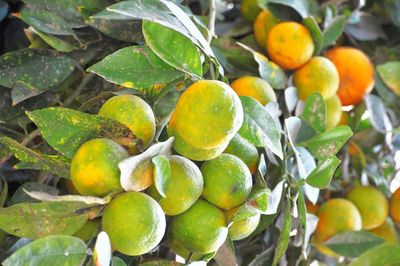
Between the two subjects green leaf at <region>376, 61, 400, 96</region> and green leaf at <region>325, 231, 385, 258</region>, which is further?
green leaf at <region>376, 61, 400, 96</region>

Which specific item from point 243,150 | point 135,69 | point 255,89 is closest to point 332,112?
point 255,89

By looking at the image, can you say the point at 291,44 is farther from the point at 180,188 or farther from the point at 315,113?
the point at 180,188

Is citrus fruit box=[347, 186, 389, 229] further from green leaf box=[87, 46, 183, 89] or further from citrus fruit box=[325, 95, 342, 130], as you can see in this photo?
green leaf box=[87, 46, 183, 89]

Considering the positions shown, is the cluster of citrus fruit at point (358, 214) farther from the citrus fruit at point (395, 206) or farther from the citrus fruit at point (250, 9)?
the citrus fruit at point (250, 9)

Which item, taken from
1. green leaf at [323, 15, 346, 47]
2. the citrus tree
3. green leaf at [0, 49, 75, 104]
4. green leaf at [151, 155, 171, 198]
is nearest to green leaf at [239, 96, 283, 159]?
the citrus tree

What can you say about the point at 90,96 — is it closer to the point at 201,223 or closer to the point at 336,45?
the point at 201,223

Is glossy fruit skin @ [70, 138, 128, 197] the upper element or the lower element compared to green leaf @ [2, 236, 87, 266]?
upper

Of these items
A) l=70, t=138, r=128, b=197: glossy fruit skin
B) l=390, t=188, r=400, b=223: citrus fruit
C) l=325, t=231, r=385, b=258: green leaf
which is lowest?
l=390, t=188, r=400, b=223: citrus fruit

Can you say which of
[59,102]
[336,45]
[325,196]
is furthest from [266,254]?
[336,45]

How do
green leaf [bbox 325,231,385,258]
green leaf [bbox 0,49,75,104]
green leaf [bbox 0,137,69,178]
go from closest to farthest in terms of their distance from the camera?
green leaf [bbox 0,137,69,178] < green leaf [bbox 0,49,75,104] < green leaf [bbox 325,231,385,258]
